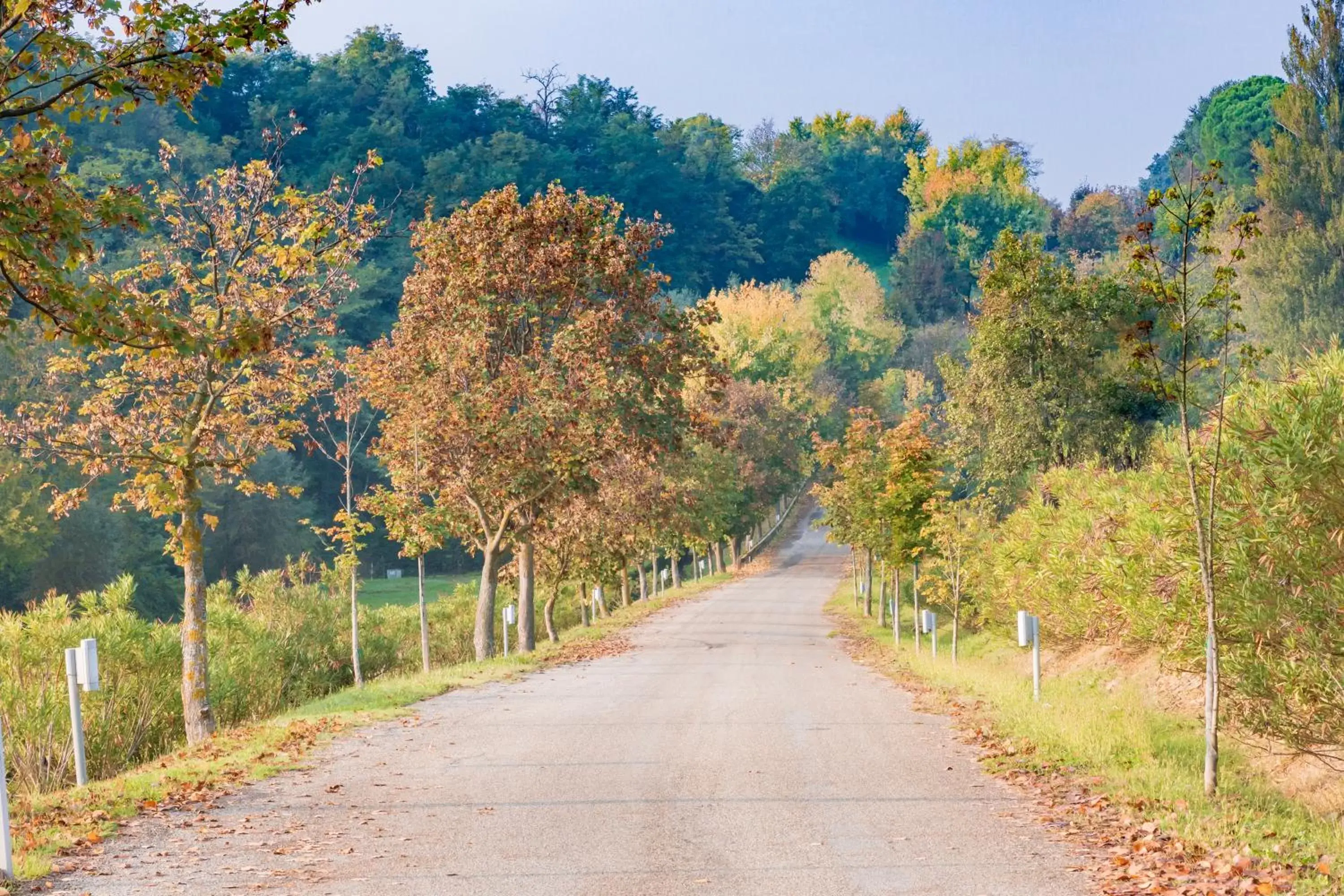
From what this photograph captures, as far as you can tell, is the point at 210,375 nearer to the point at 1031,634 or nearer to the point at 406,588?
the point at 1031,634

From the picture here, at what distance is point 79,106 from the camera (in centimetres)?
911

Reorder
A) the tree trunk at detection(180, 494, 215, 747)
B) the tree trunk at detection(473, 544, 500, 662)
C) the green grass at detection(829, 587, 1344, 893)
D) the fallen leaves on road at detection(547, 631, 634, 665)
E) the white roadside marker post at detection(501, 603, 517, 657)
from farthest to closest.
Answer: the tree trunk at detection(473, 544, 500, 662), the white roadside marker post at detection(501, 603, 517, 657), the fallen leaves on road at detection(547, 631, 634, 665), the tree trunk at detection(180, 494, 215, 747), the green grass at detection(829, 587, 1344, 893)

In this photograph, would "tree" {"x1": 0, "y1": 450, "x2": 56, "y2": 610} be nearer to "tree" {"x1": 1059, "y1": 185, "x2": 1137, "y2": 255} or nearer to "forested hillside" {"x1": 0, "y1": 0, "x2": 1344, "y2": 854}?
"forested hillside" {"x1": 0, "y1": 0, "x2": 1344, "y2": 854}

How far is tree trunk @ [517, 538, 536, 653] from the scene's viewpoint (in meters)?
30.7

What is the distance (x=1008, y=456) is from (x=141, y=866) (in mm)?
27961

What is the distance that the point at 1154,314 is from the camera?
3612 centimetres

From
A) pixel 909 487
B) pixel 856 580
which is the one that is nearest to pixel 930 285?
pixel 856 580

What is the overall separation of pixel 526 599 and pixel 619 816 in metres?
21.3

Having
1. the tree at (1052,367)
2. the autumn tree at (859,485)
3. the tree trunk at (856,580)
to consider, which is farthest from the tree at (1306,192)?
the tree at (1052,367)

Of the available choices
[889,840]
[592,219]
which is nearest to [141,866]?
[889,840]

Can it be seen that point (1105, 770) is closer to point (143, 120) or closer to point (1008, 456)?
point (1008, 456)

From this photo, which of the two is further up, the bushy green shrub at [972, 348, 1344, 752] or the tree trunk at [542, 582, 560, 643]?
the bushy green shrub at [972, 348, 1344, 752]

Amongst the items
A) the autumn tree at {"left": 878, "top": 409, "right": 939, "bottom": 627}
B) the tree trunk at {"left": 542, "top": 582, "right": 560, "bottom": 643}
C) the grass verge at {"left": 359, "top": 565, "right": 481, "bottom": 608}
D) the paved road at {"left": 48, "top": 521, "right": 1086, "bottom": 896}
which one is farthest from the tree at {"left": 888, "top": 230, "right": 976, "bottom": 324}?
the paved road at {"left": 48, "top": 521, "right": 1086, "bottom": 896}

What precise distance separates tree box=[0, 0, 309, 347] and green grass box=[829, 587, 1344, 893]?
7.43 meters
